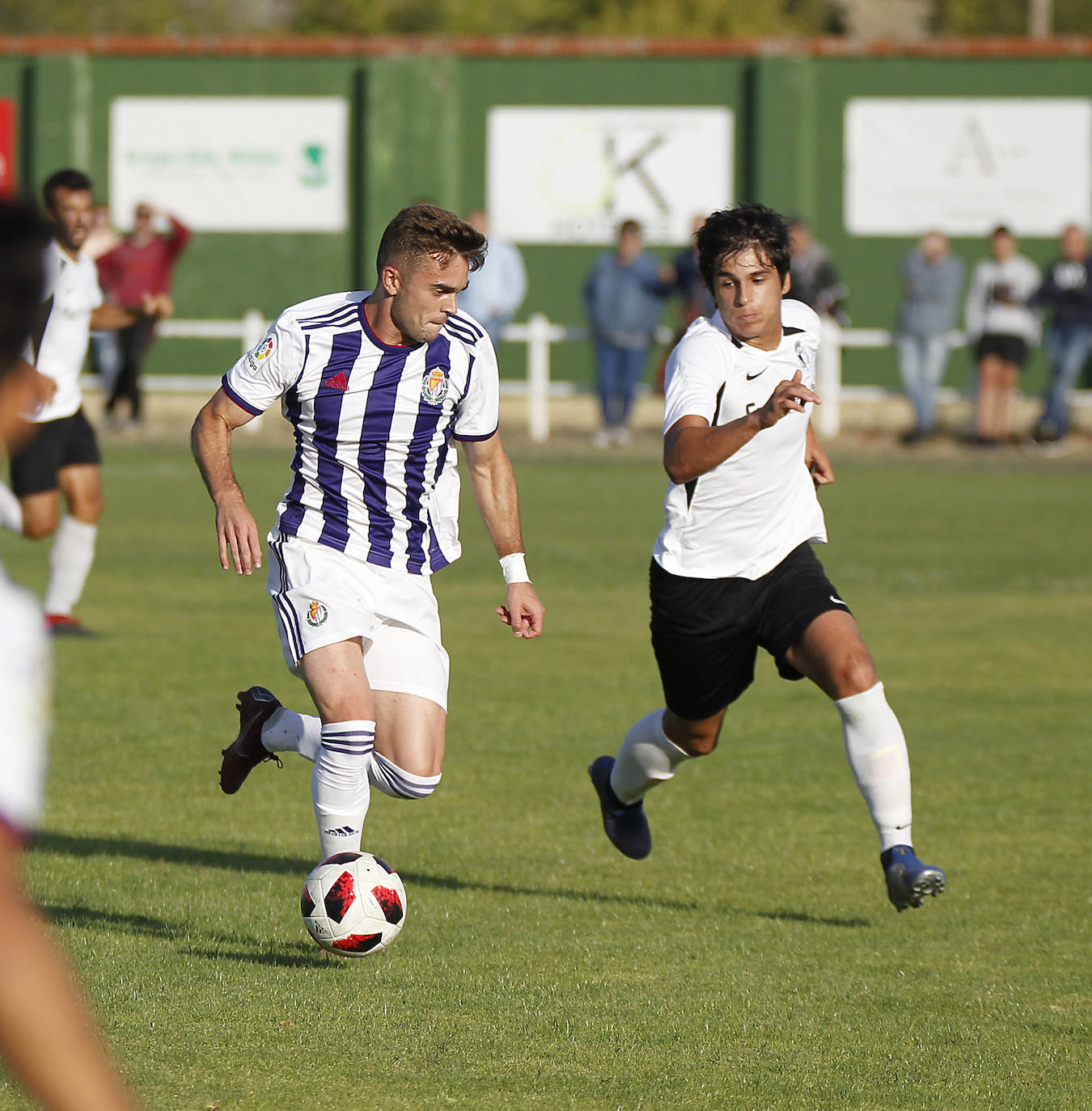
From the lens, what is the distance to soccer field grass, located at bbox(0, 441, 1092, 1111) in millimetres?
4590

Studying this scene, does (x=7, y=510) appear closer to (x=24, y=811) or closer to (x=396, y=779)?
(x=396, y=779)

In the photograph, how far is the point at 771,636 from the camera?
606 centimetres

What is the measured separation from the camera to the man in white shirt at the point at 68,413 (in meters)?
10.0

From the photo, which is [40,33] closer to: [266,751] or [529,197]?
[529,197]

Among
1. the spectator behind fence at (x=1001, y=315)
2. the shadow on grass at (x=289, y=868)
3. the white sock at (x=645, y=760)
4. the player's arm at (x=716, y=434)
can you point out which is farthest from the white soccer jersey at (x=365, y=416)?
the spectator behind fence at (x=1001, y=315)

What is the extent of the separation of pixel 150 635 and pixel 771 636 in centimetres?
594

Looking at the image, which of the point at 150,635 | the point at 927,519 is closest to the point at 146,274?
the point at 927,519

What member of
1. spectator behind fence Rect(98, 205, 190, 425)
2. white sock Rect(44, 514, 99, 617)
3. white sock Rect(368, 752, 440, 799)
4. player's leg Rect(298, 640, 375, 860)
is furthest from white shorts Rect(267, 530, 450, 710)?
spectator behind fence Rect(98, 205, 190, 425)

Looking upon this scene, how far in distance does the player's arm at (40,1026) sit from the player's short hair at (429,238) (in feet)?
10.7

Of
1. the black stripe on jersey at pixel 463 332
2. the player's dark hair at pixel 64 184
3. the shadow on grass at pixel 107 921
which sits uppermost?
the player's dark hair at pixel 64 184

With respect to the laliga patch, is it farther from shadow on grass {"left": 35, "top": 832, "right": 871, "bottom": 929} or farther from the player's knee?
the player's knee

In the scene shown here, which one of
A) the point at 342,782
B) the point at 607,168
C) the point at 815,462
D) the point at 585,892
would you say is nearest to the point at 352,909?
the point at 342,782

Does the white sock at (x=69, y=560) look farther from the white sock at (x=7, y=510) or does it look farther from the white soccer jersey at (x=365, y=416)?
the white soccer jersey at (x=365, y=416)

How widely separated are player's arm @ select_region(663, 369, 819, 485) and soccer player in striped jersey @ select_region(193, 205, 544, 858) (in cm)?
54
